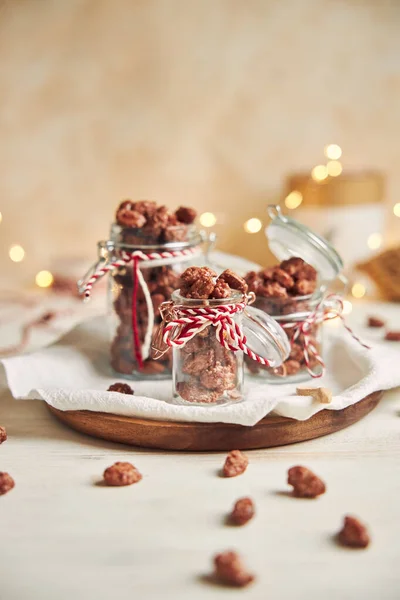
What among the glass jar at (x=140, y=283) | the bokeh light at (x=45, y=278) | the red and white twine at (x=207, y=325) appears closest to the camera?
the red and white twine at (x=207, y=325)

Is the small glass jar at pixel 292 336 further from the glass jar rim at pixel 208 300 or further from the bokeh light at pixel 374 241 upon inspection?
the bokeh light at pixel 374 241

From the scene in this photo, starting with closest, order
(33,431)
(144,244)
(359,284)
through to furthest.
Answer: (33,431) → (144,244) → (359,284)

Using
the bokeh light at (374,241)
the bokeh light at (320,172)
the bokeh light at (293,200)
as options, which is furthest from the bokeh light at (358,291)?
the bokeh light at (320,172)

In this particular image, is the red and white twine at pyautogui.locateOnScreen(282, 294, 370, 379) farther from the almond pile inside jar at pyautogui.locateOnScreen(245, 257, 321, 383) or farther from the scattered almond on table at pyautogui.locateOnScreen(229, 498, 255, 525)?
the scattered almond on table at pyautogui.locateOnScreen(229, 498, 255, 525)

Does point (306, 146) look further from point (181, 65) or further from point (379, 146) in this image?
point (181, 65)

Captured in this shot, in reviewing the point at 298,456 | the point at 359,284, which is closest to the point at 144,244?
the point at 298,456

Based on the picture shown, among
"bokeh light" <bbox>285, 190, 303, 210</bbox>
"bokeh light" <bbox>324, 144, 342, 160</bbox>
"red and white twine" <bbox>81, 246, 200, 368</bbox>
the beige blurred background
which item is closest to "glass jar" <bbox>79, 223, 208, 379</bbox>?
"red and white twine" <bbox>81, 246, 200, 368</bbox>

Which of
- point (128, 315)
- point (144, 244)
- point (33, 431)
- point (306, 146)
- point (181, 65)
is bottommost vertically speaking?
point (33, 431)

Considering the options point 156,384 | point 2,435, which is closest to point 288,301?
point 156,384
